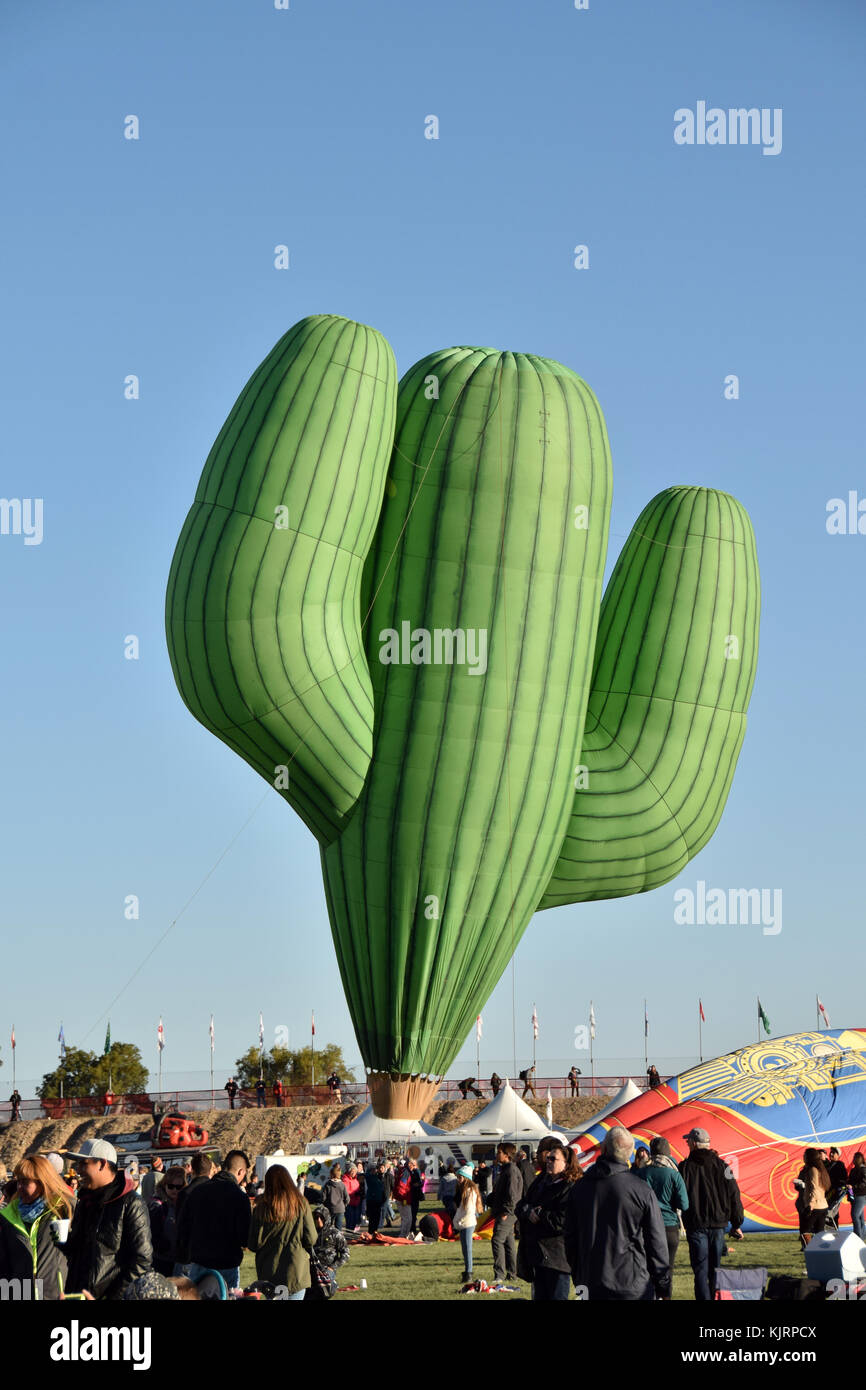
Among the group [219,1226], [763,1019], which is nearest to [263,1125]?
[763,1019]

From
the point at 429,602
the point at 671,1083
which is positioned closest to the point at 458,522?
the point at 429,602

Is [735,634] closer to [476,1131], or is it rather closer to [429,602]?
[429,602]

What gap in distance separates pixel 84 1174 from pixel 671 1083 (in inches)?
524

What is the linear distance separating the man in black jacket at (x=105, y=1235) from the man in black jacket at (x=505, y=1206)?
586 centimetres

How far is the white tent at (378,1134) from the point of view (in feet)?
79.6

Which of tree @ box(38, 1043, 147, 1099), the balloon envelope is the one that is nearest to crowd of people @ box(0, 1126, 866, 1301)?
the balloon envelope

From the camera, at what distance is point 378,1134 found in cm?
2436

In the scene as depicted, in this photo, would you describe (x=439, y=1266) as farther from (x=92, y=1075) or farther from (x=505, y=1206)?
(x=92, y=1075)

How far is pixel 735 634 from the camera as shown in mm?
26562

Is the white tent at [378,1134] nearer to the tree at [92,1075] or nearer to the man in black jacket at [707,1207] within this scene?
the man in black jacket at [707,1207]

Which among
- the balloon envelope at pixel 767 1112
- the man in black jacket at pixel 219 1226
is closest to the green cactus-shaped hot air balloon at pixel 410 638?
the balloon envelope at pixel 767 1112

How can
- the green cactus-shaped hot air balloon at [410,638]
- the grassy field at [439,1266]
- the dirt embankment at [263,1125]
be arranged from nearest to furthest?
1. the grassy field at [439,1266]
2. the green cactus-shaped hot air balloon at [410,638]
3. the dirt embankment at [263,1125]

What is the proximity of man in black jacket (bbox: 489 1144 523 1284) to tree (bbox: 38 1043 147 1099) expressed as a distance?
4638 centimetres

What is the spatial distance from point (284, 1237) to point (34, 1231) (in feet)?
5.59
